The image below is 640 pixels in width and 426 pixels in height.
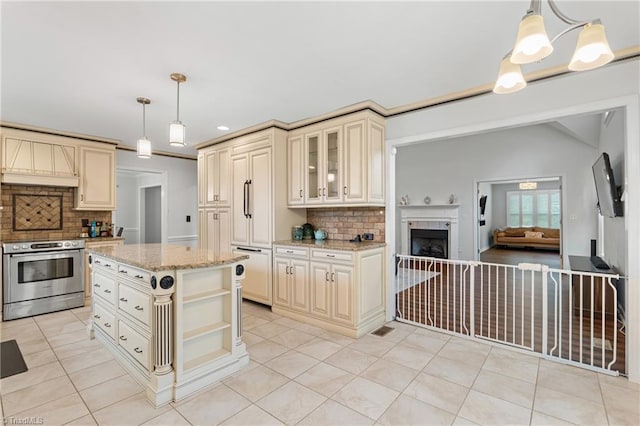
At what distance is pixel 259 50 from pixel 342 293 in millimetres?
2421

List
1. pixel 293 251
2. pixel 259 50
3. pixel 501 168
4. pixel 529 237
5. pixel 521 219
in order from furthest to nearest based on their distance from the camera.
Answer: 1. pixel 521 219
2. pixel 529 237
3. pixel 501 168
4. pixel 293 251
5. pixel 259 50

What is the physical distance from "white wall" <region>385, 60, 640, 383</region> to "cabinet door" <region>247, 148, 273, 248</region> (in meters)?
2.07

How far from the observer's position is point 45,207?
14.7 feet

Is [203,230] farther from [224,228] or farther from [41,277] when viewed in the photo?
[41,277]

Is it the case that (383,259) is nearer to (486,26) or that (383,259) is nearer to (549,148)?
(486,26)

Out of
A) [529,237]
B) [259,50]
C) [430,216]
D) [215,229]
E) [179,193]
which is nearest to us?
[259,50]

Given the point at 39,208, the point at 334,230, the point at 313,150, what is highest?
the point at 313,150

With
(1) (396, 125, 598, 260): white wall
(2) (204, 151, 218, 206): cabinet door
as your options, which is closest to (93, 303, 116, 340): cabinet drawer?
(2) (204, 151, 218, 206): cabinet door

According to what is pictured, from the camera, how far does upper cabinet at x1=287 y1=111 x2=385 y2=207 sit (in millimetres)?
3449

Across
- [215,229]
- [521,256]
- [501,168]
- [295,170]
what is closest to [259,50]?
[295,170]

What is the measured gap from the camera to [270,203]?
4.08 metres

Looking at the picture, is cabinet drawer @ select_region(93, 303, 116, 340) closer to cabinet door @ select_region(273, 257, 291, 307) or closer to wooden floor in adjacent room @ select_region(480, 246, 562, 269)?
cabinet door @ select_region(273, 257, 291, 307)

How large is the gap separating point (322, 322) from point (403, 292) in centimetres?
175

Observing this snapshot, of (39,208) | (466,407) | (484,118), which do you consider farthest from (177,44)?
(39,208)
